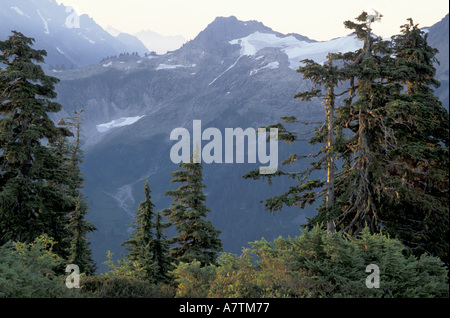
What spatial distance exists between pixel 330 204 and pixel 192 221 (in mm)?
10562

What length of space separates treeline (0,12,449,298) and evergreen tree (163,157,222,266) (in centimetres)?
241

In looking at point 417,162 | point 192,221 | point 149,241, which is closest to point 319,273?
point 417,162

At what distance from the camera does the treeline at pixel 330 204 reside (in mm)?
8359

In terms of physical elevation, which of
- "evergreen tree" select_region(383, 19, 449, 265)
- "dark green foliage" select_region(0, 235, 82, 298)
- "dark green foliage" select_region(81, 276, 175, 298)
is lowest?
"dark green foliage" select_region(81, 276, 175, 298)

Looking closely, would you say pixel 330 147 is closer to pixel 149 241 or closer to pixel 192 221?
pixel 192 221

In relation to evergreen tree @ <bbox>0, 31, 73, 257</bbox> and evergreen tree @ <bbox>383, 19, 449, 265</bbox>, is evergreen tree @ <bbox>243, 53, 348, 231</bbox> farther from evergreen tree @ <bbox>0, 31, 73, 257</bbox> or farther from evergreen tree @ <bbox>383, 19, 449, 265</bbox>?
evergreen tree @ <bbox>0, 31, 73, 257</bbox>

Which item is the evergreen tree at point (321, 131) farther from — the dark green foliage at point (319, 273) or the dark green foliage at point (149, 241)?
the dark green foliage at point (149, 241)

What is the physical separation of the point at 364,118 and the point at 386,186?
2867 millimetres

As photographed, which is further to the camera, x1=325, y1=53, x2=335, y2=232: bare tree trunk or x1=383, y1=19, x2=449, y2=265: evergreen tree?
x1=325, y1=53, x2=335, y2=232: bare tree trunk

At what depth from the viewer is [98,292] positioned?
8383 mm

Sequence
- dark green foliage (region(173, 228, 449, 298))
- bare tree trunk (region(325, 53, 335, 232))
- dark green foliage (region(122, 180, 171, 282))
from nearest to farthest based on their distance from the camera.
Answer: dark green foliage (region(173, 228, 449, 298)) → bare tree trunk (region(325, 53, 335, 232)) → dark green foliage (region(122, 180, 171, 282))

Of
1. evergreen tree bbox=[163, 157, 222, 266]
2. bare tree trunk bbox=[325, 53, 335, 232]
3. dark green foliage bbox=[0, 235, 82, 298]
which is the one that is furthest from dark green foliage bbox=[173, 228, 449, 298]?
evergreen tree bbox=[163, 157, 222, 266]

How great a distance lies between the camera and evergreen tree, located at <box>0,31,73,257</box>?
51.4ft

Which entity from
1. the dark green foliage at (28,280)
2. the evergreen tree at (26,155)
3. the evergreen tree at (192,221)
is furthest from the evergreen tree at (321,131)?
the evergreen tree at (26,155)
